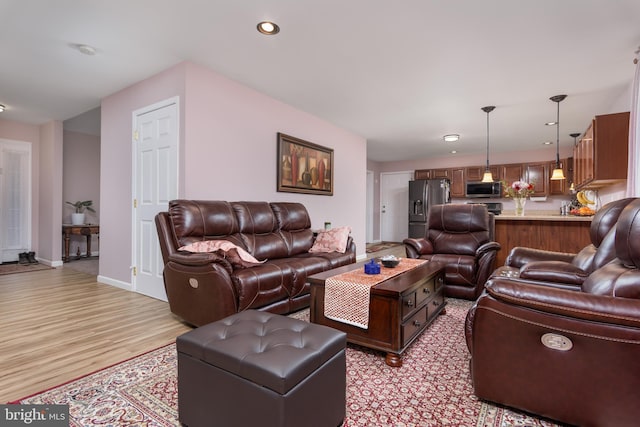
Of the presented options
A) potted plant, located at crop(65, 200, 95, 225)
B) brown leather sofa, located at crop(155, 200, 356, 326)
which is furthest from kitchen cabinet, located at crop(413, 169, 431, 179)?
potted plant, located at crop(65, 200, 95, 225)

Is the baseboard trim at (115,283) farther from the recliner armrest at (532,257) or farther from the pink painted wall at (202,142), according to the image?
the recliner armrest at (532,257)

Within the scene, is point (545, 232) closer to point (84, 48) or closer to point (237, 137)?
point (237, 137)

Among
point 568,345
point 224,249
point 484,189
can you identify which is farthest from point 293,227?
point 484,189

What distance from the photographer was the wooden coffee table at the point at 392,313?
6.39 feet

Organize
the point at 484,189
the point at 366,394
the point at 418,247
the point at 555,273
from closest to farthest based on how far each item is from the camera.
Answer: the point at 366,394 < the point at 555,273 < the point at 418,247 < the point at 484,189

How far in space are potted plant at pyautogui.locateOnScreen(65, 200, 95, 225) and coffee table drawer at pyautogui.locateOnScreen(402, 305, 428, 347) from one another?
6535mm

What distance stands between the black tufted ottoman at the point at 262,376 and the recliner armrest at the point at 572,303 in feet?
2.57

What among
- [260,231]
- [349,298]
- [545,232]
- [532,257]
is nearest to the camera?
[349,298]

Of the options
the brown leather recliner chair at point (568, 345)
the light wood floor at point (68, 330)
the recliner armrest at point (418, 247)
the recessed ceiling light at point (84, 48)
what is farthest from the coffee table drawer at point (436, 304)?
the recessed ceiling light at point (84, 48)

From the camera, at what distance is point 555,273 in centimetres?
218

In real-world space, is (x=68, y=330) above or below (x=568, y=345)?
below

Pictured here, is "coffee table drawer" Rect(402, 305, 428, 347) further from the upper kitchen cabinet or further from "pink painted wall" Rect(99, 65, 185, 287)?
"pink painted wall" Rect(99, 65, 185, 287)

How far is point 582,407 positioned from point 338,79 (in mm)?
3424

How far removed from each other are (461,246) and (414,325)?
1.91 m
